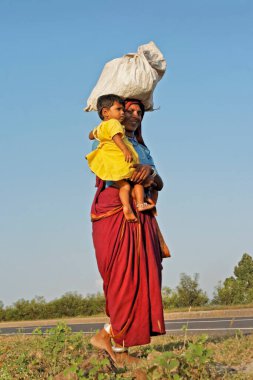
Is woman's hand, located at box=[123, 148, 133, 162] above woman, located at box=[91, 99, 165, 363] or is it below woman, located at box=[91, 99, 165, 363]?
above

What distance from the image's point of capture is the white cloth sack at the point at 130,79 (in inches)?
266

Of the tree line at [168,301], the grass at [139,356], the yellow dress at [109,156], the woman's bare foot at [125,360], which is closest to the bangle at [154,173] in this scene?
the yellow dress at [109,156]

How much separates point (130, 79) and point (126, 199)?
3.99 ft

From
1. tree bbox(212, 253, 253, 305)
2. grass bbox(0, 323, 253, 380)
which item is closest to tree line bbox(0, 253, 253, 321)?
tree bbox(212, 253, 253, 305)

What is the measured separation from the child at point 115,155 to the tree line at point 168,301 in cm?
1090

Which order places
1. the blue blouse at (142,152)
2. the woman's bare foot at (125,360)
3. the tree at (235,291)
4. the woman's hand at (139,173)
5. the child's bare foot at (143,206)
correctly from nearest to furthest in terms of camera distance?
the woman's bare foot at (125,360) < the woman's hand at (139,173) < the child's bare foot at (143,206) < the blue blouse at (142,152) < the tree at (235,291)

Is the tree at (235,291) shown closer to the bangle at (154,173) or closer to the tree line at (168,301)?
the tree line at (168,301)

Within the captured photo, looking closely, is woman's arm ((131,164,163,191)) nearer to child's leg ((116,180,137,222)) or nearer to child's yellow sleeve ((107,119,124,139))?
child's leg ((116,180,137,222))

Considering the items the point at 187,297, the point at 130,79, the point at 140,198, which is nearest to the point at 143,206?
the point at 140,198

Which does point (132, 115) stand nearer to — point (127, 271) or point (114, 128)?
point (114, 128)

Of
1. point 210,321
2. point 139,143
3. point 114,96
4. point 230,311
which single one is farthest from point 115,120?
point 230,311

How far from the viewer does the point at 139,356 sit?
6.68 metres

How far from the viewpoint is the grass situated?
481 cm

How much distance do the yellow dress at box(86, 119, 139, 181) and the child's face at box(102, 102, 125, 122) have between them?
12cm
